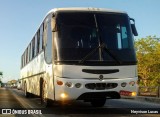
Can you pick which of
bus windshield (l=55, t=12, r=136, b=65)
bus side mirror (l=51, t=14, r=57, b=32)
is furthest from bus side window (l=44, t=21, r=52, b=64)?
bus windshield (l=55, t=12, r=136, b=65)

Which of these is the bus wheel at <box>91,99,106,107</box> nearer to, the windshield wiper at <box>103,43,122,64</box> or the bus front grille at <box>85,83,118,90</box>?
the bus front grille at <box>85,83,118,90</box>

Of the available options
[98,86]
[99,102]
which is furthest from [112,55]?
[99,102]

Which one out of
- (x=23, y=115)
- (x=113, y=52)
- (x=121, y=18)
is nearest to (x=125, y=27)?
(x=121, y=18)

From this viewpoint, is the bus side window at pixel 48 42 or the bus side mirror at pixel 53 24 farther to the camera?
the bus side window at pixel 48 42

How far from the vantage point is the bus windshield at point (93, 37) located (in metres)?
12.1

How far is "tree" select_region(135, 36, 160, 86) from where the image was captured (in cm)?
6774

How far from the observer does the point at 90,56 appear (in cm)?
1212

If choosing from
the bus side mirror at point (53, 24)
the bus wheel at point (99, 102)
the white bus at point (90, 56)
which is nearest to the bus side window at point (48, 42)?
the white bus at point (90, 56)

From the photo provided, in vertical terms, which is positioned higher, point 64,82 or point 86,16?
point 86,16

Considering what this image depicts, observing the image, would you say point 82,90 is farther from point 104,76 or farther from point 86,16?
point 86,16

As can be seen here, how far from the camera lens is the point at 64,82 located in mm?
11898

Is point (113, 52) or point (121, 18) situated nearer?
point (113, 52)

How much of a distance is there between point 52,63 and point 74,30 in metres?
1.27

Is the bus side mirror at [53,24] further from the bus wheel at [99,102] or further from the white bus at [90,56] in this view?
the bus wheel at [99,102]
